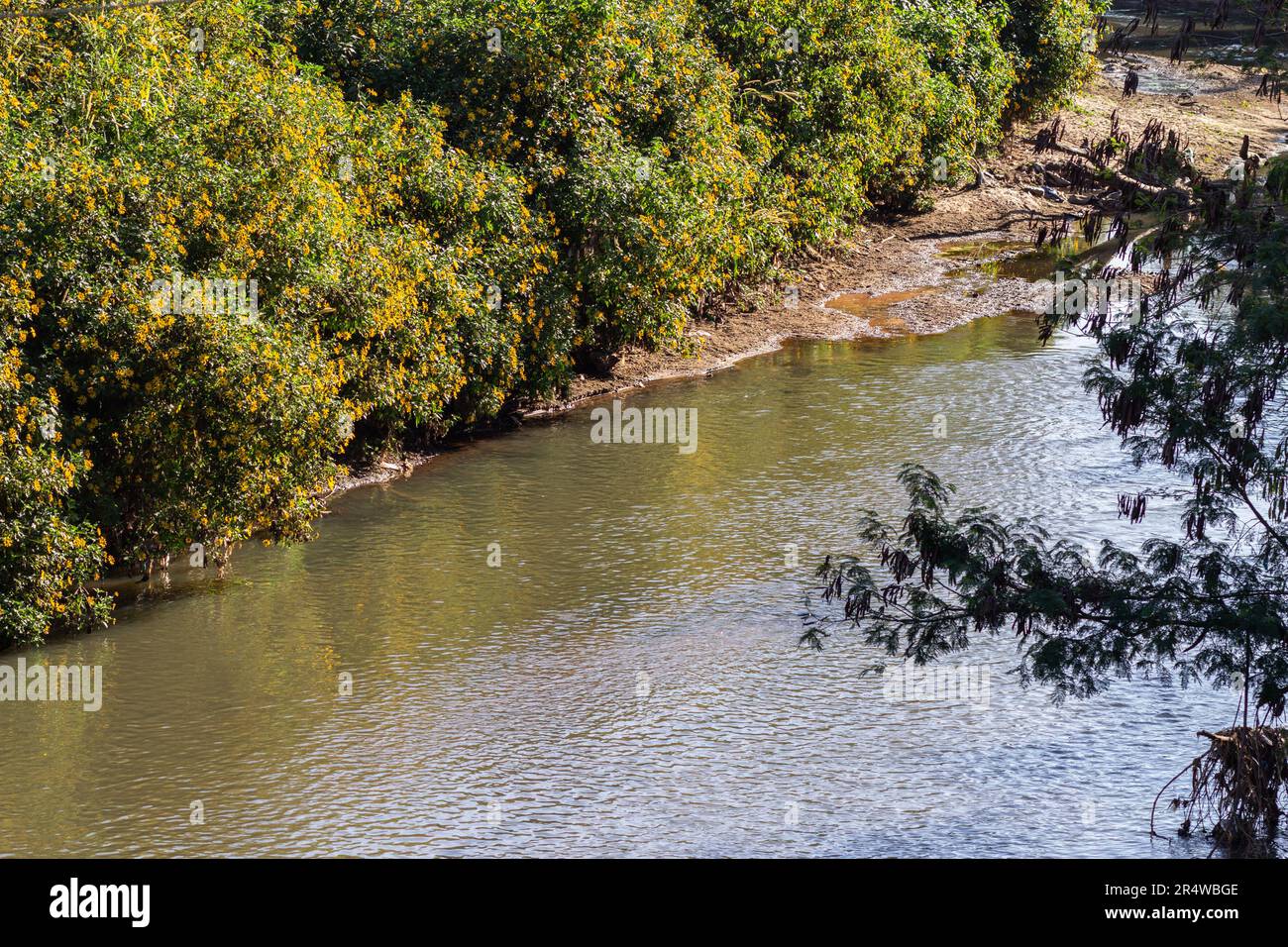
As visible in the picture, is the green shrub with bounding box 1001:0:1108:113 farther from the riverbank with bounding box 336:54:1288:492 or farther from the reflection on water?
the reflection on water

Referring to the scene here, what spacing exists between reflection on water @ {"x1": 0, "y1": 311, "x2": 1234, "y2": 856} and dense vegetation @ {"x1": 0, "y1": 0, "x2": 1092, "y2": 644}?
1196mm

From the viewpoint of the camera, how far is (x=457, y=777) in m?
11.9

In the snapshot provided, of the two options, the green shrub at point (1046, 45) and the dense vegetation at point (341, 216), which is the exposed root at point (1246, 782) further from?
the green shrub at point (1046, 45)

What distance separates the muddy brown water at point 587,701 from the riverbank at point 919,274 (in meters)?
3.17

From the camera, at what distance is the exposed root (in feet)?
32.2

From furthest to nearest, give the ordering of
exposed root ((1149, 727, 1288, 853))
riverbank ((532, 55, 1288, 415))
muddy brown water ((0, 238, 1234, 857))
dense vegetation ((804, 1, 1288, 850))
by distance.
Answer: riverbank ((532, 55, 1288, 415)) → muddy brown water ((0, 238, 1234, 857)) → exposed root ((1149, 727, 1288, 853)) → dense vegetation ((804, 1, 1288, 850))

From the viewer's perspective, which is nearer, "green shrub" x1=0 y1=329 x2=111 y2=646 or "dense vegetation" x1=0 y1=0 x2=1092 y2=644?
"green shrub" x1=0 y1=329 x2=111 y2=646

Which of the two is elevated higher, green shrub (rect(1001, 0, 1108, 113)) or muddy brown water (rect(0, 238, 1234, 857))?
green shrub (rect(1001, 0, 1108, 113))

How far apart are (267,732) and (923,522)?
19.3ft

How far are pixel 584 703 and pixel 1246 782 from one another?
5.43m

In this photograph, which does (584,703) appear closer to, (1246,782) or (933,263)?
(1246,782)

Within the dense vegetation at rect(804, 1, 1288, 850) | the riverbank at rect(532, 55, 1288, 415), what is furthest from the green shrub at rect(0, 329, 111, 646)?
the riverbank at rect(532, 55, 1288, 415)

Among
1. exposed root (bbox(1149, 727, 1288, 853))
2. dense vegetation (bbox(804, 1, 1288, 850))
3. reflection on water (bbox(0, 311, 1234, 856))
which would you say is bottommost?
reflection on water (bbox(0, 311, 1234, 856))

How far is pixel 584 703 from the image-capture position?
13.2 m
